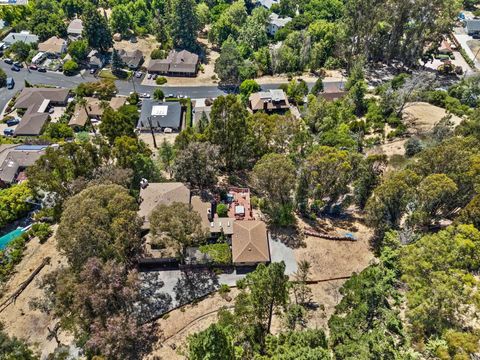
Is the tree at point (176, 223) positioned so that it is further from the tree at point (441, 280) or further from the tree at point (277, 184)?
the tree at point (441, 280)

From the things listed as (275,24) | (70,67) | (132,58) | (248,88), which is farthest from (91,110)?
(275,24)

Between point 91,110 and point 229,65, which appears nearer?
point 91,110

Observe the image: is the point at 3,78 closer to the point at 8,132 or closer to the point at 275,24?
the point at 8,132

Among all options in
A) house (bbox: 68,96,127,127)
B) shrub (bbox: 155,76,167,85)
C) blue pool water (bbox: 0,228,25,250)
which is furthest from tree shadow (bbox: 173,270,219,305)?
shrub (bbox: 155,76,167,85)

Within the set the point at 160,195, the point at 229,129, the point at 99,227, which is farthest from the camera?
the point at 229,129

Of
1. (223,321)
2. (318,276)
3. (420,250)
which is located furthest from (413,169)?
(223,321)

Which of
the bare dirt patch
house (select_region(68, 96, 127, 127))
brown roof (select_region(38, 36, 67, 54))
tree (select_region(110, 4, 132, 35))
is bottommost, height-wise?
the bare dirt patch

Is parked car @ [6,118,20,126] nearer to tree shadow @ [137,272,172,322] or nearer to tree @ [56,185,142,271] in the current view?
tree @ [56,185,142,271]

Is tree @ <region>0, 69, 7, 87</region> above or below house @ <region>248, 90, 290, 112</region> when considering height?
above
